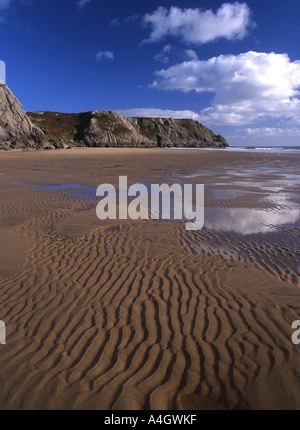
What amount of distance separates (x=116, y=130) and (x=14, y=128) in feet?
151

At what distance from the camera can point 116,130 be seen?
94.7 meters

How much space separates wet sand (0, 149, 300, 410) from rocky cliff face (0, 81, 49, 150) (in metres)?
51.1

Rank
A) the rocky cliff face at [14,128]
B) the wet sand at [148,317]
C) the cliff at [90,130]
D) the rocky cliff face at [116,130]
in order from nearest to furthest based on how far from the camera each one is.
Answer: the wet sand at [148,317]
the rocky cliff face at [14,128]
the cliff at [90,130]
the rocky cliff face at [116,130]

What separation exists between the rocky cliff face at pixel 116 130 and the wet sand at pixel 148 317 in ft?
206

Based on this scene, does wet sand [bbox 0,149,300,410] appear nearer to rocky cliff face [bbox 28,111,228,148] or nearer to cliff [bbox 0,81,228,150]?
cliff [bbox 0,81,228,150]

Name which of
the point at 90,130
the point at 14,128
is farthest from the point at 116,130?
the point at 14,128

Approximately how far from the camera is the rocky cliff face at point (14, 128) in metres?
51.5

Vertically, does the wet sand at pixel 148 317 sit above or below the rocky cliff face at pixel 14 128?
below

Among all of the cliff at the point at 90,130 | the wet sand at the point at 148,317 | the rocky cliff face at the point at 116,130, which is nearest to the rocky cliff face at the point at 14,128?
the cliff at the point at 90,130

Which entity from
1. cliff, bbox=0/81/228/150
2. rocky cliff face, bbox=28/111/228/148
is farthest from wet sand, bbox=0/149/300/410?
rocky cliff face, bbox=28/111/228/148

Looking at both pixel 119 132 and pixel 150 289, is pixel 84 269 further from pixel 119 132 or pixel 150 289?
pixel 119 132

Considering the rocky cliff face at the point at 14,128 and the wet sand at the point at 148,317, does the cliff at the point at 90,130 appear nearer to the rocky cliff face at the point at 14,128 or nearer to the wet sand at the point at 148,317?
the rocky cliff face at the point at 14,128
